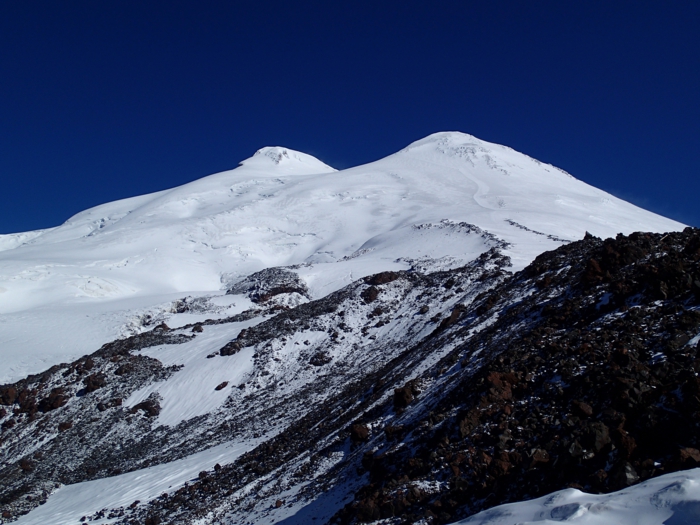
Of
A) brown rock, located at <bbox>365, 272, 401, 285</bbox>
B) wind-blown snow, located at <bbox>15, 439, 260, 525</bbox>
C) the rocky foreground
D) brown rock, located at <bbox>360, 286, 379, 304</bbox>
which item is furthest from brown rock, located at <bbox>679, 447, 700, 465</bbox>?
brown rock, located at <bbox>365, 272, 401, 285</bbox>

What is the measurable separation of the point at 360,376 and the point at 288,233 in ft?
166

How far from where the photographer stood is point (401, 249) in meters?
47.9

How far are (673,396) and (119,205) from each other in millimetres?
115182

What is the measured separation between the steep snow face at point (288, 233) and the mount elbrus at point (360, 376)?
0.51m

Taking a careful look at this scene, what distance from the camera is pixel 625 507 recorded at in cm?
510

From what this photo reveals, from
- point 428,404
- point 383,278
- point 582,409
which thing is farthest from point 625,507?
point 383,278

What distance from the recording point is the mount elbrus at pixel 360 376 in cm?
816

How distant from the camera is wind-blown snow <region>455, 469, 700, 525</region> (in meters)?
4.71

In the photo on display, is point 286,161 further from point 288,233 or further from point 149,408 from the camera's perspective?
point 149,408

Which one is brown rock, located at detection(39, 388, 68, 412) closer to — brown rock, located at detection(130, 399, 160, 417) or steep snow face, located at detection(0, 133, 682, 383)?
brown rock, located at detection(130, 399, 160, 417)

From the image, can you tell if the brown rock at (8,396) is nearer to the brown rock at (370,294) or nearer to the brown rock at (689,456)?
the brown rock at (370,294)

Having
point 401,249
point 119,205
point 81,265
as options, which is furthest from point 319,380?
point 119,205

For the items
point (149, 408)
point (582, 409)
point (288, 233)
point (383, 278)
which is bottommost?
point (582, 409)

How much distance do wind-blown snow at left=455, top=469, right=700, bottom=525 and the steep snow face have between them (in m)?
24.3
